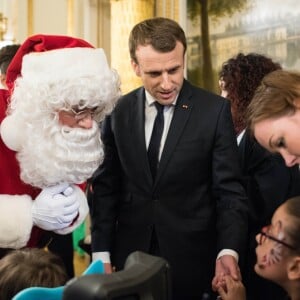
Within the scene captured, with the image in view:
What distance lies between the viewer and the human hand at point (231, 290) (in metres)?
1.83

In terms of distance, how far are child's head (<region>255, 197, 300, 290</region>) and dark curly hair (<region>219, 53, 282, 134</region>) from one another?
108cm

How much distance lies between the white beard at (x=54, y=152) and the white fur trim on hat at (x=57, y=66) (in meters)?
0.17

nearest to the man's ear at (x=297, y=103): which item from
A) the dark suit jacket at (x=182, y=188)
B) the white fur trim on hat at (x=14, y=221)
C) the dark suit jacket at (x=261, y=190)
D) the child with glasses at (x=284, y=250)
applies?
the child with glasses at (x=284, y=250)

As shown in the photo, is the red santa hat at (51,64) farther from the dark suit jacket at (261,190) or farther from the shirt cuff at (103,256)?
the dark suit jacket at (261,190)

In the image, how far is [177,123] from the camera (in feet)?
6.79

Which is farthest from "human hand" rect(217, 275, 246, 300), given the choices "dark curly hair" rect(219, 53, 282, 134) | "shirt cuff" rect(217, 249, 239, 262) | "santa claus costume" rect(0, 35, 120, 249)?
"dark curly hair" rect(219, 53, 282, 134)

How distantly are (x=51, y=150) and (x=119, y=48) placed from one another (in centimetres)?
349

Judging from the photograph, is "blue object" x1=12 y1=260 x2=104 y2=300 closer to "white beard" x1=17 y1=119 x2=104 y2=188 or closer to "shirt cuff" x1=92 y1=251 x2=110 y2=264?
"white beard" x1=17 y1=119 x2=104 y2=188

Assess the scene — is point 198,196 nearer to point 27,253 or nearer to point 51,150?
point 51,150

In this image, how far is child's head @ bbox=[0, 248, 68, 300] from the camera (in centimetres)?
138

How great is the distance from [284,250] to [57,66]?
996 millimetres

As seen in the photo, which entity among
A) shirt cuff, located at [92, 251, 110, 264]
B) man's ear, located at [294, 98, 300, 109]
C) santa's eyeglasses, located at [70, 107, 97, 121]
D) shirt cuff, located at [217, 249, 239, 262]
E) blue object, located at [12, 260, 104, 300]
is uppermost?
man's ear, located at [294, 98, 300, 109]

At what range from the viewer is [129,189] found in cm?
215

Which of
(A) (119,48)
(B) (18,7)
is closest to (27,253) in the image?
(A) (119,48)
